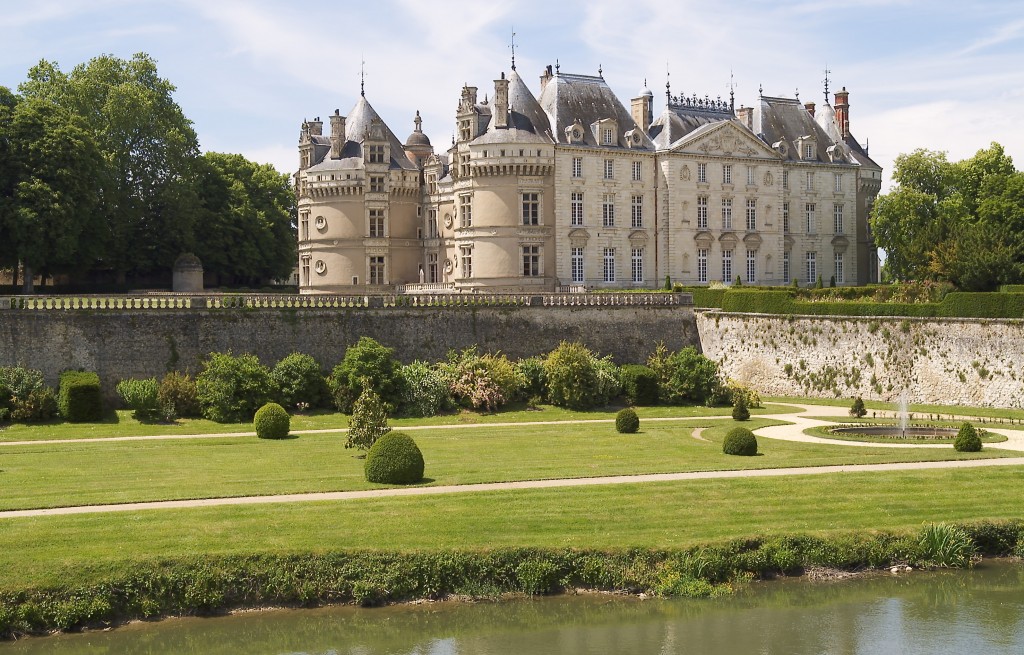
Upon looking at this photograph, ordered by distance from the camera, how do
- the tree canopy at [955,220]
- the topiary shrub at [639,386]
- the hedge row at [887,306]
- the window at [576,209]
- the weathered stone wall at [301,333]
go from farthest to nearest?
the window at [576,209] < the tree canopy at [955,220] < the topiary shrub at [639,386] < the weathered stone wall at [301,333] < the hedge row at [887,306]

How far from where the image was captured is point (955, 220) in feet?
191

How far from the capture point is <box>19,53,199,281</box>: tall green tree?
5875cm

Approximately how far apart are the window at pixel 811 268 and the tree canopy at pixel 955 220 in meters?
3.73

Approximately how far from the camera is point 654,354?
5003cm

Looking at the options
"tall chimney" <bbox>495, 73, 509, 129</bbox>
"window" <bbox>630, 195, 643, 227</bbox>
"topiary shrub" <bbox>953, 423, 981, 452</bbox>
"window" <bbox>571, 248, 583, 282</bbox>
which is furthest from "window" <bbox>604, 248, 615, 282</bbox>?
"topiary shrub" <bbox>953, 423, 981, 452</bbox>

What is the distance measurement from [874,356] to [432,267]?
86.1 ft

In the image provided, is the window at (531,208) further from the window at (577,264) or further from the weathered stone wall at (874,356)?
the weathered stone wall at (874,356)

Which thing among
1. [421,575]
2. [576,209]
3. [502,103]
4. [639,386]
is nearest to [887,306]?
[639,386]

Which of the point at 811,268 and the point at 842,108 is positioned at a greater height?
the point at 842,108

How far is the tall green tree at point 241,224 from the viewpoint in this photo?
6738 cm

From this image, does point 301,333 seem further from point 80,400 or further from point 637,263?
point 637,263

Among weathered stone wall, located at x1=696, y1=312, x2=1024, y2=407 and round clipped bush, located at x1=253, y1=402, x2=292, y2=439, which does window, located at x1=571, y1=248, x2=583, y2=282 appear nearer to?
weathered stone wall, located at x1=696, y1=312, x2=1024, y2=407

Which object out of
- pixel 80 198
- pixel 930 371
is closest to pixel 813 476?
pixel 930 371

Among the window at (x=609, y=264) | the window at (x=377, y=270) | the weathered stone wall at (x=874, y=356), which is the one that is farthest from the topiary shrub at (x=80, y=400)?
the window at (x=609, y=264)
